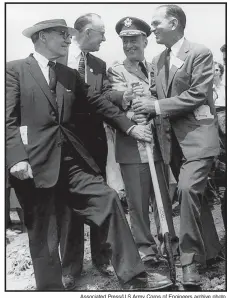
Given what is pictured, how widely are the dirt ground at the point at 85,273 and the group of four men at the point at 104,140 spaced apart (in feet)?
0.33

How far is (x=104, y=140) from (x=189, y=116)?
2.68 feet

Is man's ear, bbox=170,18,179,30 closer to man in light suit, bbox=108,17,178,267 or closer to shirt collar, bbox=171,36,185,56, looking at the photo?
shirt collar, bbox=171,36,185,56

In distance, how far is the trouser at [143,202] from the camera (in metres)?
3.67

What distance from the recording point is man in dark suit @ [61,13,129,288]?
3627 millimetres

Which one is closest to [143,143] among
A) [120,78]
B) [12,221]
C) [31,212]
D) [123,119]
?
[123,119]

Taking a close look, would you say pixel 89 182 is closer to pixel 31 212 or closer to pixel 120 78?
pixel 31 212

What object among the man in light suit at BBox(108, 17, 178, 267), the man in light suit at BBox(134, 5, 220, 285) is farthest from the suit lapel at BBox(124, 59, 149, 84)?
the man in light suit at BBox(134, 5, 220, 285)

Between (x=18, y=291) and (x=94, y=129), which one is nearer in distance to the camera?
(x=18, y=291)

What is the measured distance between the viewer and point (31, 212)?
3.30 m

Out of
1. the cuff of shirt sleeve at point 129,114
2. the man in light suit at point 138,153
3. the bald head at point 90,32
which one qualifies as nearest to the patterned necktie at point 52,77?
the bald head at point 90,32

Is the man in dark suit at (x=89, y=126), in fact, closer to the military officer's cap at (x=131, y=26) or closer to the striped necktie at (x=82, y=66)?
the striped necktie at (x=82, y=66)

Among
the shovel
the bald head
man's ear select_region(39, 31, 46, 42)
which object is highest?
the bald head

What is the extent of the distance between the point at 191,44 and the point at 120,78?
698 mm

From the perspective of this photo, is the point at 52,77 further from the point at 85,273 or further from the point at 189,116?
the point at 85,273
